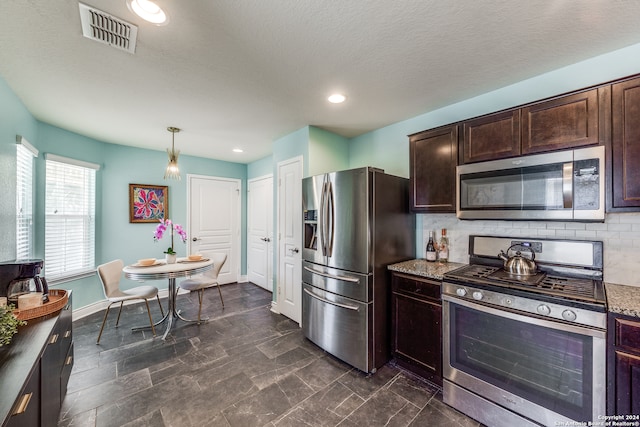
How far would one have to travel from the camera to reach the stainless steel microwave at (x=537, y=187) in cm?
158

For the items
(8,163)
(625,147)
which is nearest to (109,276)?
(8,163)

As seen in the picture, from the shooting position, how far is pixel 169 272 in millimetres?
2756

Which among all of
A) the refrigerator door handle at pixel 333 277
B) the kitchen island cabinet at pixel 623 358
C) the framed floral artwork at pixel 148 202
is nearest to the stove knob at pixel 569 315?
the kitchen island cabinet at pixel 623 358

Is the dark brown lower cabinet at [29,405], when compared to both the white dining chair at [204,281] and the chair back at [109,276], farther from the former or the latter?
the white dining chair at [204,281]

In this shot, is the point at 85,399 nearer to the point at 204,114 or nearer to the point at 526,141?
the point at 204,114

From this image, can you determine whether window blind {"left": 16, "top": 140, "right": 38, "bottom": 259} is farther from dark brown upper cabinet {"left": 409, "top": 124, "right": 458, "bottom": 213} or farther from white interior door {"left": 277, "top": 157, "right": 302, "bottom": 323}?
dark brown upper cabinet {"left": 409, "top": 124, "right": 458, "bottom": 213}

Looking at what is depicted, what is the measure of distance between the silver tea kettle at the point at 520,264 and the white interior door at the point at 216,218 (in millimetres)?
4556


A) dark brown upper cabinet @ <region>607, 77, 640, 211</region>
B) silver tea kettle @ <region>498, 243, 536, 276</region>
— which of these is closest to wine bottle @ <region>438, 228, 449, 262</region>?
silver tea kettle @ <region>498, 243, 536, 276</region>

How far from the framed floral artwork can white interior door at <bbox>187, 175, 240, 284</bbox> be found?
403mm

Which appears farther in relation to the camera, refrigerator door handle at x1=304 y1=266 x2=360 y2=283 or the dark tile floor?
refrigerator door handle at x1=304 y1=266 x2=360 y2=283

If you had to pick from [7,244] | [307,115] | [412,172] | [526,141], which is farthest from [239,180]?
[526,141]

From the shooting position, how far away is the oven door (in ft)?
4.44

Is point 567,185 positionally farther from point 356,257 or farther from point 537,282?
point 356,257

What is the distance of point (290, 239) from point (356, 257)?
130 centimetres
